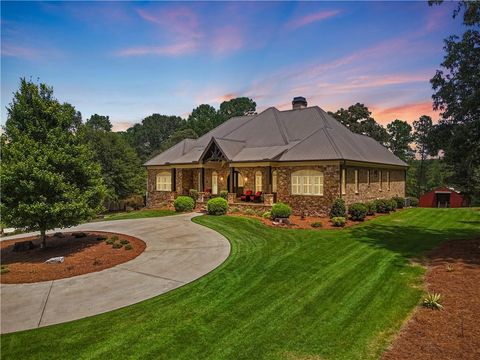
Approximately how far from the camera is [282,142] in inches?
1051

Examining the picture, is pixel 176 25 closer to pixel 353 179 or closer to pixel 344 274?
pixel 344 274

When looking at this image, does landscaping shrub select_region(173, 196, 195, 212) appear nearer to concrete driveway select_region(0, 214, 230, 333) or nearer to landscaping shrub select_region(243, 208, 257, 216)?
landscaping shrub select_region(243, 208, 257, 216)

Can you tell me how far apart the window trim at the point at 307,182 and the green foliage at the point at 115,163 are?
25.4 meters

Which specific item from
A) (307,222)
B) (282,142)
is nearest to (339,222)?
(307,222)

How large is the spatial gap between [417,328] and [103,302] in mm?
7241

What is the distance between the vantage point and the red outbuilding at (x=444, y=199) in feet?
155

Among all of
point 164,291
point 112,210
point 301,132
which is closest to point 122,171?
point 112,210

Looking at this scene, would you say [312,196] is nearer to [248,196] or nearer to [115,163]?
[248,196]

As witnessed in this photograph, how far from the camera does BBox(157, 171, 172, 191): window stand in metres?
30.9

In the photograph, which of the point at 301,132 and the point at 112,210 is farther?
the point at 112,210

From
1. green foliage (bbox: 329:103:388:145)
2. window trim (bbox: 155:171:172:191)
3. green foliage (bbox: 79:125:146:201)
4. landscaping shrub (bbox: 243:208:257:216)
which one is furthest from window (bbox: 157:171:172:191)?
green foliage (bbox: 329:103:388:145)

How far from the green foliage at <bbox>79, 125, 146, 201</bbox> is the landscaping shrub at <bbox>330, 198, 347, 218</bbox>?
93.5ft

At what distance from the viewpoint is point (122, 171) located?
4066 cm

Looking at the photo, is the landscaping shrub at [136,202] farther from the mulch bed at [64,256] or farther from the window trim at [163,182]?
the mulch bed at [64,256]
